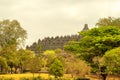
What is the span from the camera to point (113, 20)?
228 feet

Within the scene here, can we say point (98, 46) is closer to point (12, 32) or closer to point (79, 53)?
point (79, 53)

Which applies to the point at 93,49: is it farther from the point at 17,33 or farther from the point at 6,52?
the point at 17,33

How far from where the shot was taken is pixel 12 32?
72688mm

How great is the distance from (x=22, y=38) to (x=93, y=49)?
3341 cm

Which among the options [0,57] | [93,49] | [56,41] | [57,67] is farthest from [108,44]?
[56,41]

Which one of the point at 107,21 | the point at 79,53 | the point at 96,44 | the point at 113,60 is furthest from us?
the point at 107,21

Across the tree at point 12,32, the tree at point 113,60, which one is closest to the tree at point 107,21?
the tree at point 12,32

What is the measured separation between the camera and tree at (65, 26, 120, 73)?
40656mm

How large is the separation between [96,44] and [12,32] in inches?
1371

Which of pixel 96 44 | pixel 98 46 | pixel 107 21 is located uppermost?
pixel 107 21

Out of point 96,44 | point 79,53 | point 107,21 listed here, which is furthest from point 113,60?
point 107,21

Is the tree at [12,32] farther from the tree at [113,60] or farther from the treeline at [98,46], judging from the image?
the tree at [113,60]

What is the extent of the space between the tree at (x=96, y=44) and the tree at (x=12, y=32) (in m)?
27.8

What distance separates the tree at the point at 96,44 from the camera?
40.7 m
